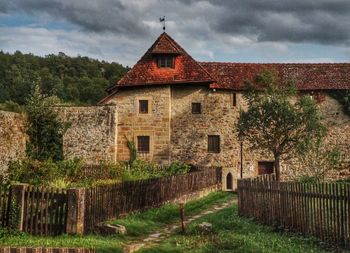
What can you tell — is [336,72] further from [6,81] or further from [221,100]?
[6,81]

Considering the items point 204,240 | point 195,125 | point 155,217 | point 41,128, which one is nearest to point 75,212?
point 204,240

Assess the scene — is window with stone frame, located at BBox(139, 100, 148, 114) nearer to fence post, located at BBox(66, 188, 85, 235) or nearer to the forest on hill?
fence post, located at BBox(66, 188, 85, 235)

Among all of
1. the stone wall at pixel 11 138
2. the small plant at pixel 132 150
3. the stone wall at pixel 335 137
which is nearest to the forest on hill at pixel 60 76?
the small plant at pixel 132 150

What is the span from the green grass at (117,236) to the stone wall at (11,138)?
530cm

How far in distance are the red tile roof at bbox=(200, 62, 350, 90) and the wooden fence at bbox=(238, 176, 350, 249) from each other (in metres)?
16.9

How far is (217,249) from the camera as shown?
11.1 metres

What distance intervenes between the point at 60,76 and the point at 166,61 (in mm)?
54862

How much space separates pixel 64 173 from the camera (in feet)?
66.6

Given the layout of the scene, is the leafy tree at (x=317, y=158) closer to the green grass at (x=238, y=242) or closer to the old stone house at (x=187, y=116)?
the old stone house at (x=187, y=116)

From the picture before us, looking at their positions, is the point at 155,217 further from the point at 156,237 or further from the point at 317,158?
the point at 317,158

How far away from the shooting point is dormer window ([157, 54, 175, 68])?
31.9 meters

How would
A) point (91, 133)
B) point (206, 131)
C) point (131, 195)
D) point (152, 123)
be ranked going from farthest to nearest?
point (206, 131), point (152, 123), point (91, 133), point (131, 195)

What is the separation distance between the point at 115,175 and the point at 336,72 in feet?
60.9

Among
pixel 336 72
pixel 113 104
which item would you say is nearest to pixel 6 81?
pixel 113 104
